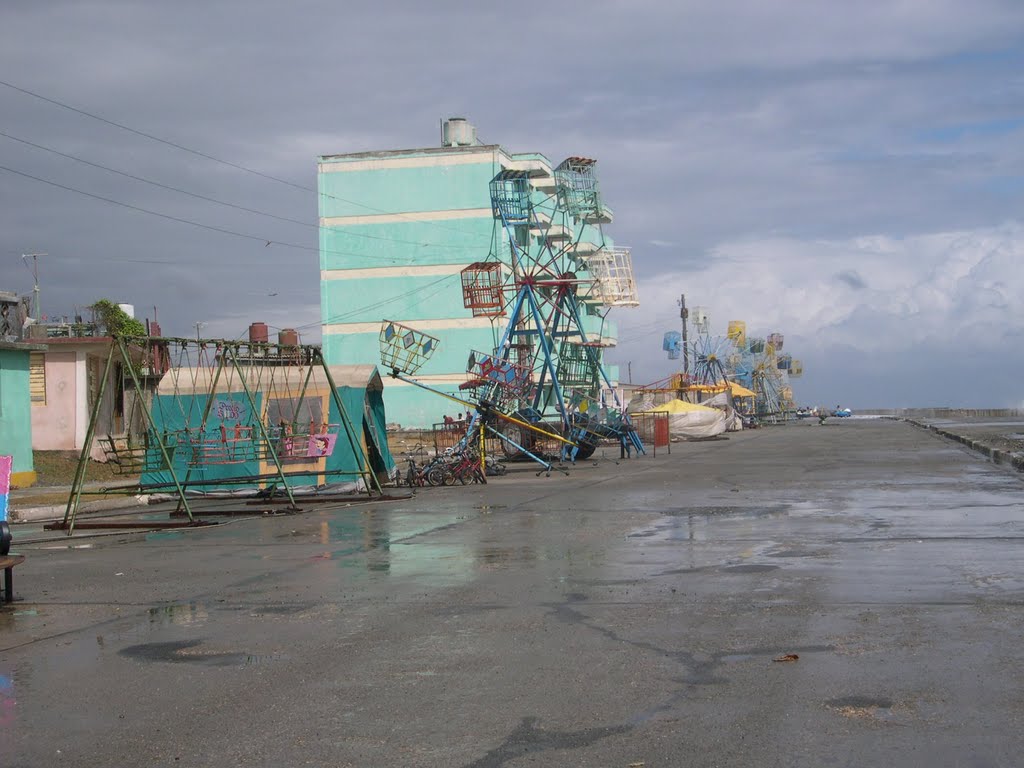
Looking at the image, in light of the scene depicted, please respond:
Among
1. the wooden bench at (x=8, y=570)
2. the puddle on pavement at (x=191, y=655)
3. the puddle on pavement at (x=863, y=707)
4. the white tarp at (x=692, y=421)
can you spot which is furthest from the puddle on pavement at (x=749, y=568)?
the white tarp at (x=692, y=421)

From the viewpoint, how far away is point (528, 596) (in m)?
9.93

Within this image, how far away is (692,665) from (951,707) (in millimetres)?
1634

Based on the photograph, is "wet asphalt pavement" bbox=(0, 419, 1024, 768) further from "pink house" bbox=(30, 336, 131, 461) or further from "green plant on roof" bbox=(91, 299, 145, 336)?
"green plant on roof" bbox=(91, 299, 145, 336)

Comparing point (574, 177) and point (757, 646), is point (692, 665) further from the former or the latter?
point (574, 177)

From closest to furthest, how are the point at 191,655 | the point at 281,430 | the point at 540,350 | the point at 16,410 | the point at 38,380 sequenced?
the point at 191,655
the point at 281,430
the point at 16,410
the point at 38,380
the point at 540,350

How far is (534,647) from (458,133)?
59.3 metres

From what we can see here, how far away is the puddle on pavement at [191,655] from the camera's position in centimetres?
766

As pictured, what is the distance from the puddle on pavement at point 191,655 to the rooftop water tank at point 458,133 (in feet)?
190

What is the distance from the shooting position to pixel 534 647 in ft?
25.5

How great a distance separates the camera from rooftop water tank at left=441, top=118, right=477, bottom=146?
64438 mm

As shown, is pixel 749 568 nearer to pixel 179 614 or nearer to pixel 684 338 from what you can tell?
pixel 179 614

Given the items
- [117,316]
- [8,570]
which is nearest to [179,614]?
[8,570]

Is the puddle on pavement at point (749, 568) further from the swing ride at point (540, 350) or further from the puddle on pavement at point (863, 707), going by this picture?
the swing ride at point (540, 350)

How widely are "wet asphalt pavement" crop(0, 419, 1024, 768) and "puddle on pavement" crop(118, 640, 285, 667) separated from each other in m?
0.03
